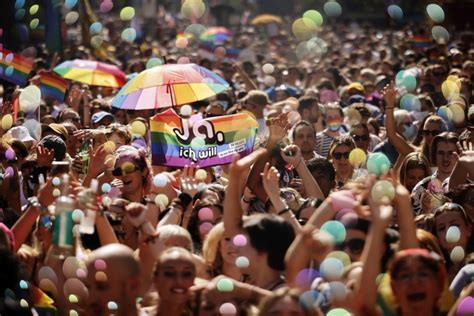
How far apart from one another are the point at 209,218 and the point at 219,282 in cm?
147

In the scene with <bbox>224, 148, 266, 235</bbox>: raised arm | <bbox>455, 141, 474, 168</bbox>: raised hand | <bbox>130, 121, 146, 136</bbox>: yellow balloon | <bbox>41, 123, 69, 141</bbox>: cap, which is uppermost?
<bbox>224, 148, 266, 235</bbox>: raised arm

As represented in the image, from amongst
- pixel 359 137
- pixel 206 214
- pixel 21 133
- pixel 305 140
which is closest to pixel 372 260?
pixel 206 214

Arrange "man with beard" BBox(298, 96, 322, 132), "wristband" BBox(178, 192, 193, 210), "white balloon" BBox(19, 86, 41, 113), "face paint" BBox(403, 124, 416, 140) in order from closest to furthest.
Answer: "wristband" BBox(178, 192, 193, 210), "white balloon" BBox(19, 86, 41, 113), "face paint" BBox(403, 124, 416, 140), "man with beard" BBox(298, 96, 322, 132)

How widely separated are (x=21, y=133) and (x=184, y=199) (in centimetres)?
329

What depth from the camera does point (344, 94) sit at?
572 inches

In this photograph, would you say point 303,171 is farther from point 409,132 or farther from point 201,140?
point 409,132

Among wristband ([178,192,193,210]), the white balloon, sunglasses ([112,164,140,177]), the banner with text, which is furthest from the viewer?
the white balloon

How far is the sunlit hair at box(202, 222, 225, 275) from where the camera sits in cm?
588

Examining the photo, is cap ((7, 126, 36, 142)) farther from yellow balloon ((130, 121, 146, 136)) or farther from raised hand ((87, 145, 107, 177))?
raised hand ((87, 145, 107, 177))

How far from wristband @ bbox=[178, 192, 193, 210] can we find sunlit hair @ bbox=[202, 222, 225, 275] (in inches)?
25.7

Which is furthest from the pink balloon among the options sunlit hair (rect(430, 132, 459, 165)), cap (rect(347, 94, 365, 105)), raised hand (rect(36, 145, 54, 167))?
cap (rect(347, 94, 365, 105))

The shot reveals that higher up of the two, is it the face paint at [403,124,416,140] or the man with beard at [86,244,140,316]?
the man with beard at [86,244,140,316]

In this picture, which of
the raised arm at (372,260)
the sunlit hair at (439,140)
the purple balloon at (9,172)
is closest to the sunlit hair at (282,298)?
the raised arm at (372,260)

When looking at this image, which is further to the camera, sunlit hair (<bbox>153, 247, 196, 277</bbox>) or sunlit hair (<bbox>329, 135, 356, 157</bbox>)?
sunlit hair (<bbox>329, 135, 356, 157</bbox>)
